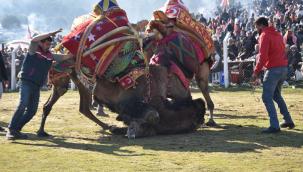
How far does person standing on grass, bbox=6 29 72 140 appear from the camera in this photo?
9.72m

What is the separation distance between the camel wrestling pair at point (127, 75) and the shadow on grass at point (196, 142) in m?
0.31

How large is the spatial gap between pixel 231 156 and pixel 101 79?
3057mm

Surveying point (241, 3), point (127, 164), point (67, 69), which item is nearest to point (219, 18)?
point (241, 3)

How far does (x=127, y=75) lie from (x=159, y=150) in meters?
1.81

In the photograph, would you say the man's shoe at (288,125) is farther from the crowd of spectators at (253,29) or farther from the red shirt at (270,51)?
the crowd of spectators at (253,29)

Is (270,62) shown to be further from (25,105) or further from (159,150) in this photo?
(25,105)

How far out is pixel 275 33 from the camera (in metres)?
10.0

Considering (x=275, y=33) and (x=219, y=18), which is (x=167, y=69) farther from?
(x=219, y=18)

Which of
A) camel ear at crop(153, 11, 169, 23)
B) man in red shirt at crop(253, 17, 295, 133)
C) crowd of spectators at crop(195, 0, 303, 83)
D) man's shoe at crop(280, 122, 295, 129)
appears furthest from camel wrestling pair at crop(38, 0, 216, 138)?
crowd of spectators at crop(195, 0, 303, 83)

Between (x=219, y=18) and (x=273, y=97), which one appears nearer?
(x=273, y=97)

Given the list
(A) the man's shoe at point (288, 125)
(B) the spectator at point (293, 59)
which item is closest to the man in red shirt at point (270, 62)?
(A) the man's shoe at point (288, 125)

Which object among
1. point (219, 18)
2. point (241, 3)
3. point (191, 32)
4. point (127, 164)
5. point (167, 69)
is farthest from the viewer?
point (241, 3)

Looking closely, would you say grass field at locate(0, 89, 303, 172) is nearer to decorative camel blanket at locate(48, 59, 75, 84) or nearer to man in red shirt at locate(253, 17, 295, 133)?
man in red shirt at locate(253, 17, 295, 133)

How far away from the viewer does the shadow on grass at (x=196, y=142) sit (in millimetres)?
8484
